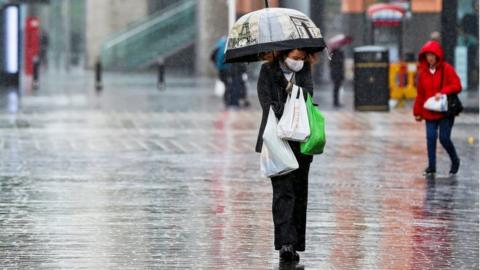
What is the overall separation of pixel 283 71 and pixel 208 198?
13.9 ft

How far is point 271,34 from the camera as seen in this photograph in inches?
411

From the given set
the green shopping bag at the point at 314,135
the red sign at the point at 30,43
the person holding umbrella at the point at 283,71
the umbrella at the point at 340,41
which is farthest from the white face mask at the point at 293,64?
the red sign at the point at 30,43

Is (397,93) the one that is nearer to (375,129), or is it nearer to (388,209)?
(375,129)

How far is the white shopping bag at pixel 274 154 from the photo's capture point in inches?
408

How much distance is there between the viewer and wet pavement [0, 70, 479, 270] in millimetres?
10789

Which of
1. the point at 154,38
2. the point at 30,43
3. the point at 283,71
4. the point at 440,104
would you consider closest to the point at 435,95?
the point at 440,104

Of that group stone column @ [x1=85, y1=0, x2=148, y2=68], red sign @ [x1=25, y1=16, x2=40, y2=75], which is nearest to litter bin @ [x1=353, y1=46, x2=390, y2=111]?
red sign @ [x1=25, y1=16, x2=40, y2=75]

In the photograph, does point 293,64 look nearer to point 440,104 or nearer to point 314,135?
point 314,135

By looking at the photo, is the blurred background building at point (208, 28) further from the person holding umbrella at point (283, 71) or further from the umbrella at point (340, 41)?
the person holding umbrella at point (283, 71)

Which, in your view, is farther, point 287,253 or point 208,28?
point 208,28

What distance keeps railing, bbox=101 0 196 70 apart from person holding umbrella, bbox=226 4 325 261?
169 ft

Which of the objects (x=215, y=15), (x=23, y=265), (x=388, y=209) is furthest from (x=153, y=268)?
(x=215, y=15)

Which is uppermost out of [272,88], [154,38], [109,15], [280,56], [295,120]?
[109,15]

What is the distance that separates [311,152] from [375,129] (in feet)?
50.9
